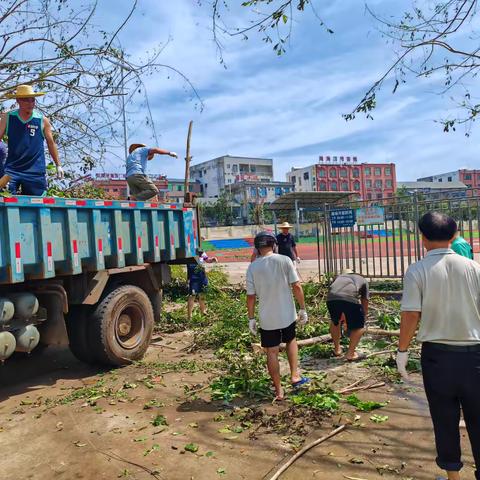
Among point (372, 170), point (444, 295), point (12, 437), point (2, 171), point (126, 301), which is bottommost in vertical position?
point (12, 437)

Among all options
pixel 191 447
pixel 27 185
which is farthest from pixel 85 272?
pixel 191 447

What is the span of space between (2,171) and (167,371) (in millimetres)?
3195

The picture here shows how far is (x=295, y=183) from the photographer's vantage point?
313 feet

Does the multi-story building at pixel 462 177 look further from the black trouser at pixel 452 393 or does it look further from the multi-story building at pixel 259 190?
the black trouser at pixel 452 393

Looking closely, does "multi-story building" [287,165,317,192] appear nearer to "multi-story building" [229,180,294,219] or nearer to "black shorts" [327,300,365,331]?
"multi-story building" [229,180,294,219]

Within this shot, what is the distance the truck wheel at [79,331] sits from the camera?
5.94m

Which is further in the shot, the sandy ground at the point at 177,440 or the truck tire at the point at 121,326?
the truck tire at the point at 121,326

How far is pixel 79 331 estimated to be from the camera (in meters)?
5.96

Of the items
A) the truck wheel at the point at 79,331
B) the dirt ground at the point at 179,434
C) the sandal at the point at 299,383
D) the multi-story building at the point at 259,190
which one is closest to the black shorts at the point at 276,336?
the sandal at the point at 299,383

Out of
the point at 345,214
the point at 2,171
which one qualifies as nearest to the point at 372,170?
the point at 345,214

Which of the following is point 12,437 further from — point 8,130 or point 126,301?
point 8,130

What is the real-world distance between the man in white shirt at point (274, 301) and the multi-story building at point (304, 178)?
84724 millimetres

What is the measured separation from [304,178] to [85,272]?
89.2 metres

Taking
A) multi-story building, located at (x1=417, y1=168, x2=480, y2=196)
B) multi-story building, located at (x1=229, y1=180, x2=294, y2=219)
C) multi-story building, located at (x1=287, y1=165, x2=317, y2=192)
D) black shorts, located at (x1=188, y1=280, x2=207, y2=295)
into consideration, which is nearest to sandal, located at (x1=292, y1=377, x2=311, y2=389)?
black shorts, located at (x1=188, y1=280, x2=207, y2=295)
